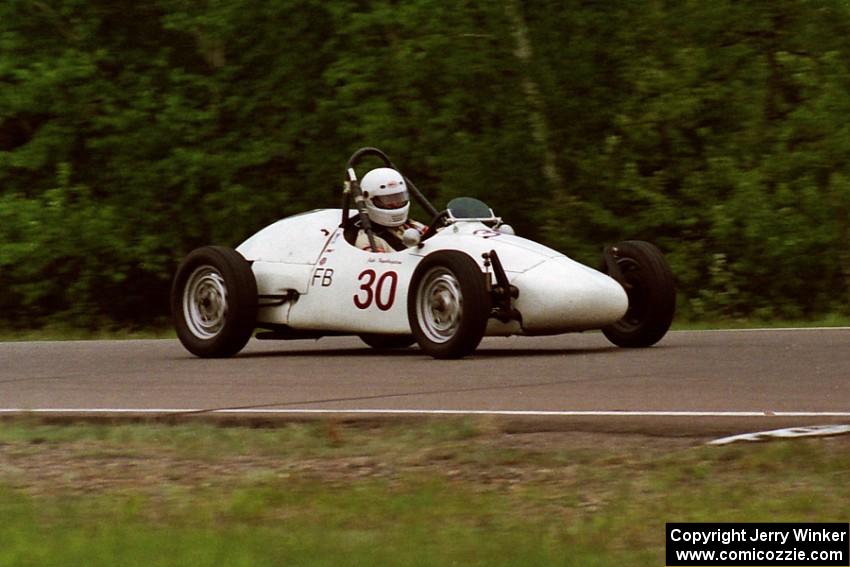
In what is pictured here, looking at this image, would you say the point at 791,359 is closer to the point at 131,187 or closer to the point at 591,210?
the point at 591,210

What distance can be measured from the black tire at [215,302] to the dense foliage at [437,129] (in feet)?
30.9

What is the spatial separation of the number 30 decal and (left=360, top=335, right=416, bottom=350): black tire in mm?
1362

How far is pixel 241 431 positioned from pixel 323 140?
17523 mm

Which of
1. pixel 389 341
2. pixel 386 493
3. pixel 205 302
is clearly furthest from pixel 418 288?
pixel 386 493

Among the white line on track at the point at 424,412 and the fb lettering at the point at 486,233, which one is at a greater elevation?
the fb lettering at the point at 486,233

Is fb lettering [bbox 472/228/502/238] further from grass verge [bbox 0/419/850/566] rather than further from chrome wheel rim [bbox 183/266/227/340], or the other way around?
grass verge [bbox 0/419/850/566]

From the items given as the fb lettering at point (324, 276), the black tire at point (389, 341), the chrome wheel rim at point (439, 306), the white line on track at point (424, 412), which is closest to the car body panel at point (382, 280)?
the fb lettering at point (324, 276)

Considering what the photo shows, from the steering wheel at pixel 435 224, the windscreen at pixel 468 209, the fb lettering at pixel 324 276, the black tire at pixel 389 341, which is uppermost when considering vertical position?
the windscreen at pixel 468 209

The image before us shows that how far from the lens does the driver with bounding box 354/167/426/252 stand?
51.9 ft

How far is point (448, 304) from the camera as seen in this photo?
14258 mm

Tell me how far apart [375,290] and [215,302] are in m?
1.72

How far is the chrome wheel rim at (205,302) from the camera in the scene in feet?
52.0

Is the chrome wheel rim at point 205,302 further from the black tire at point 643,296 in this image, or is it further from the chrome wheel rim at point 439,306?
the black tire at point 643,296

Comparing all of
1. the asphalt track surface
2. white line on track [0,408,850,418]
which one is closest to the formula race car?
the asphalt track surface
